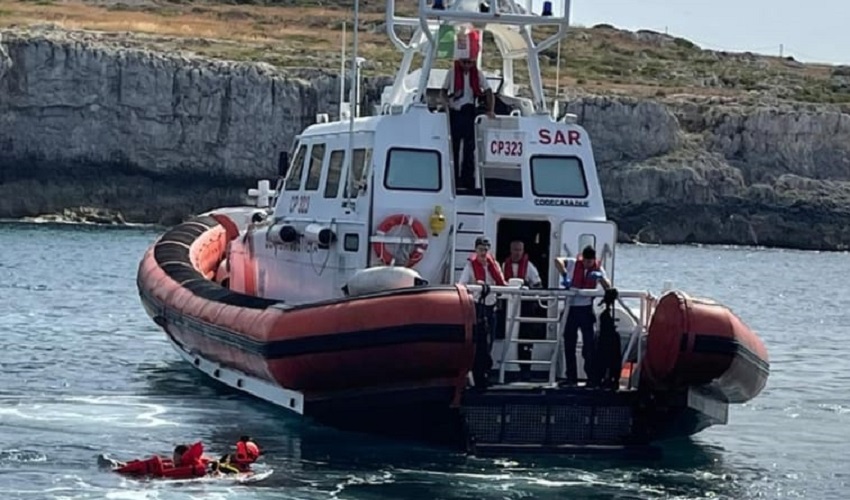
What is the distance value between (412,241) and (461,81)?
2066 mm

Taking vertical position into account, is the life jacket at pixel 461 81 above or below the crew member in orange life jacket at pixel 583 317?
above

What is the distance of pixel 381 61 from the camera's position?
9456cm

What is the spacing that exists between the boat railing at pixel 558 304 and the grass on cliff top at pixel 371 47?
61.7 metres

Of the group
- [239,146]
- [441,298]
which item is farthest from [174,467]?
[239,146]

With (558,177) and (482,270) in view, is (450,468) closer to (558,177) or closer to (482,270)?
(482,270)

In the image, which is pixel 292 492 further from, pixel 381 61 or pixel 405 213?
pixel 381 61

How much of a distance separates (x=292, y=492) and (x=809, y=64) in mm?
128869

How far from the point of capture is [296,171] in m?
23.0

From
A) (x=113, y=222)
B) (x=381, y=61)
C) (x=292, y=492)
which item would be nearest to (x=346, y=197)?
(x=292, y=492)

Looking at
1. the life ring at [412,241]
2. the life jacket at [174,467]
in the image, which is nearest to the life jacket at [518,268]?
the life ring at [412,241]

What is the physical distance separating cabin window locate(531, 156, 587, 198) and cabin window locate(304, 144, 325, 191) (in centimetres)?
262

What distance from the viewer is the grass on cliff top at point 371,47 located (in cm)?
9731

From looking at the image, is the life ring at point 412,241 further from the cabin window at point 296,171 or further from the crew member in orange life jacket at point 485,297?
the cabin window at point 296,171

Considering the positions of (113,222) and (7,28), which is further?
(7,28)
